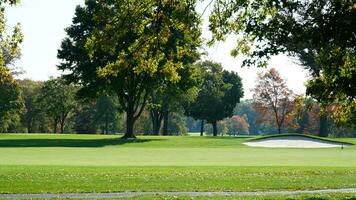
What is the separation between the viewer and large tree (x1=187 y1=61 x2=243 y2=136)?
114250 mm

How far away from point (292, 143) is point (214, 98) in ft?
185

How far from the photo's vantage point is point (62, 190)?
19.3 meters

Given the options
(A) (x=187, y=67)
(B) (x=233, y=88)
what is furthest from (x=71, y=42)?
(B) (x=233, y=88)

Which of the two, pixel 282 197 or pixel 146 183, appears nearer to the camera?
pixel 282 197

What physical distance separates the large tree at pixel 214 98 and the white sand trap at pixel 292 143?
175 feet

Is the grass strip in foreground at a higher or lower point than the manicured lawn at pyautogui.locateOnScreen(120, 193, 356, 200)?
higher

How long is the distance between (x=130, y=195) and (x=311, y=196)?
641 cm

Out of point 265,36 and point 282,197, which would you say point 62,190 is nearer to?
point 282,197

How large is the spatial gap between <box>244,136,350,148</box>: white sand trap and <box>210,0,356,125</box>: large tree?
37128 millimetres

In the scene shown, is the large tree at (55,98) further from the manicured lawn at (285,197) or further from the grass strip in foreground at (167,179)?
the manicured lawn at (285,197)

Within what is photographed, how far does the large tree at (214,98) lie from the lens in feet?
375

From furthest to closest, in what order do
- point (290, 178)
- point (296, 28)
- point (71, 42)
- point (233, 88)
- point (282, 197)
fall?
1. point (233, 88)
2. point (71, 42)
3. point (290, 178)
4. point (282, 197)
5. point (296, 28)

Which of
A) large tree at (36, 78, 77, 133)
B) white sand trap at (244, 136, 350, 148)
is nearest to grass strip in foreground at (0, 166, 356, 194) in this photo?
white sand trap at (244, 136, 350, 148)

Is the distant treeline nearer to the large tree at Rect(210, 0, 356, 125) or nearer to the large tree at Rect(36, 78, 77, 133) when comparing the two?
the large tree at Rect(36, 78, 77, 133)
